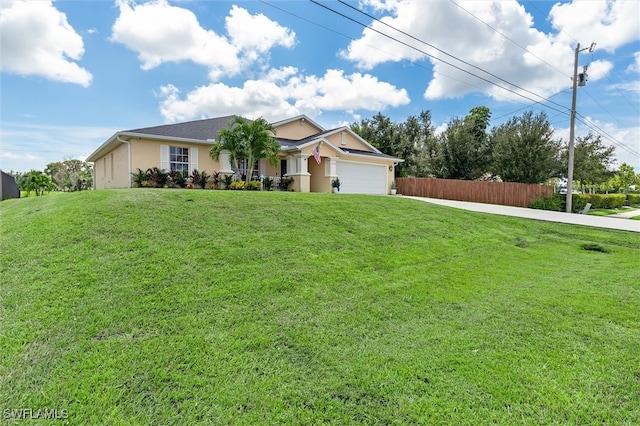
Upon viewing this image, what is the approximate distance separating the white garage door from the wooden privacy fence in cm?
332

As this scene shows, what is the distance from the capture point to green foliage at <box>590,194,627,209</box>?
22167mm

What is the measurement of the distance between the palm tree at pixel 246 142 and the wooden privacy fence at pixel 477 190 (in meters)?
13.7

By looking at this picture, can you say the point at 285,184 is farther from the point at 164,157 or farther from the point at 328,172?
the point at 164,157

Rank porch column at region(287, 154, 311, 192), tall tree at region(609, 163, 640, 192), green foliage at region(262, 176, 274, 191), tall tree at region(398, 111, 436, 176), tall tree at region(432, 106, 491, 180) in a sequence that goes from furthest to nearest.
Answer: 1. tall tree at region(609, 163, 640, 192)
2. tall tree at region(398, 111, 436, 176)
3. tall tree at region(432, 106, 491, 180)
4. porch column at region(287, 154, 311, 192)
5. green foliage at region(262, 176, 274, 191)

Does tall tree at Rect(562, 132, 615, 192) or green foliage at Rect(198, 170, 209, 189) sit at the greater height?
tall tree at Rect(562, 132, 615, 192)

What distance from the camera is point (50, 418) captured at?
220cm

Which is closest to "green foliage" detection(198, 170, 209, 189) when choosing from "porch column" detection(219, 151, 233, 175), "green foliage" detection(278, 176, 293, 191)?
"porch column" detection(219, 151, 233, 175)

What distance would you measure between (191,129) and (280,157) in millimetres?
5118

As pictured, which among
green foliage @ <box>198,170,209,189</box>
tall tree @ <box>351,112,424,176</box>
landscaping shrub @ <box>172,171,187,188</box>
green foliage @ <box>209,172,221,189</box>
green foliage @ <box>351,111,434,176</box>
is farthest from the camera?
tall tree @ <box>351,112,424,176</box>

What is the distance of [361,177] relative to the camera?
70.7 feet

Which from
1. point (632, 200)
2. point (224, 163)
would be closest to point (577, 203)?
point (632, 200)

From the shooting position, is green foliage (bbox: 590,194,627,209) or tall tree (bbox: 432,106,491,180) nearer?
green foliage (bbox: 590,194,627,209)

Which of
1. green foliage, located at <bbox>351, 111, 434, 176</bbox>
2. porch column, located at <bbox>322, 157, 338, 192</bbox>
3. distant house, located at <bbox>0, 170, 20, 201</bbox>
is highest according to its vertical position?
green foliage, located at <bbox>351, 111, 434, 176</bbox>

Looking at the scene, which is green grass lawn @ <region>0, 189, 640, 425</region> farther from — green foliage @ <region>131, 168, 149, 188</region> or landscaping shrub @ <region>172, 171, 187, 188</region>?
landscaping shrub @ <region>172, 171, 187, 188</region>
